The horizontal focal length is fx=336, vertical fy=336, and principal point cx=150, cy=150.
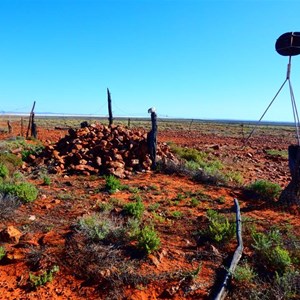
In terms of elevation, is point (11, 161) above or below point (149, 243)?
above

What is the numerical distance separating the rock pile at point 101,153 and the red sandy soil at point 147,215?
2.23 feet

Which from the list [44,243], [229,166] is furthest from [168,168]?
[44,243]

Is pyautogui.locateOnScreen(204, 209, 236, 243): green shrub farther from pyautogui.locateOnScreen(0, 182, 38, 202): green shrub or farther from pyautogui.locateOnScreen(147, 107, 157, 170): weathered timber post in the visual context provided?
pyautogui.locateOnScreen(147, 107, 157, 170): weathered timber post

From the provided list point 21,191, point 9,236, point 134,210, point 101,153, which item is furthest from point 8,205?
point 101,153

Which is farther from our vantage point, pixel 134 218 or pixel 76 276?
pixel 134 218

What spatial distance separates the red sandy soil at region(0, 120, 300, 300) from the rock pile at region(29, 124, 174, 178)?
2.23ft

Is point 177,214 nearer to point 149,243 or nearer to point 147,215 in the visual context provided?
point 147,215

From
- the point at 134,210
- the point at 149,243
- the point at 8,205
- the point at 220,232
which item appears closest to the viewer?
the point at 149,243

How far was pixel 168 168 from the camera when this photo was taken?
1111 cm

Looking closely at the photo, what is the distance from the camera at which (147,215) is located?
6840mm

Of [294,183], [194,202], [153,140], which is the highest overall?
[153,140]

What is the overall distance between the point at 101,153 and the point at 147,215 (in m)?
5.03

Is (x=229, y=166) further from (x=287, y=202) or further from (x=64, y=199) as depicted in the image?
(x=64, y=199)

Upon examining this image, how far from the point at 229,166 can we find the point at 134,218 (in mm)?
6863
